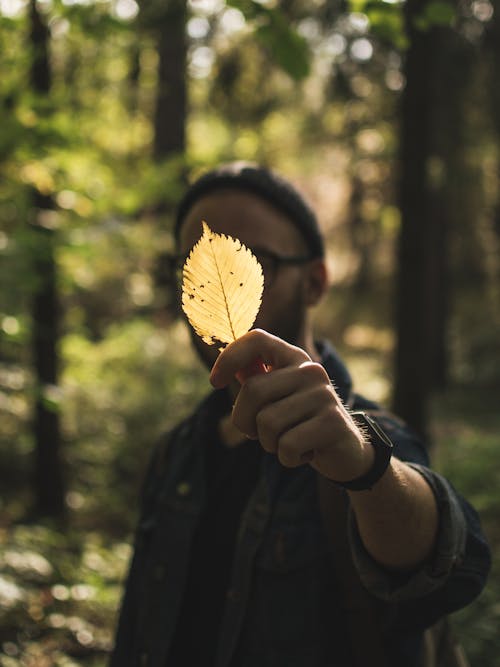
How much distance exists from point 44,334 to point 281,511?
4845mm

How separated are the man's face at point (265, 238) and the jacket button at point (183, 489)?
0.52 m

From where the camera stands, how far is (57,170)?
4.91 m

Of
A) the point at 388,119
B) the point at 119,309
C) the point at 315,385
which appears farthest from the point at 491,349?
the point at 315,385

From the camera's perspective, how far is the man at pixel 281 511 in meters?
1.03

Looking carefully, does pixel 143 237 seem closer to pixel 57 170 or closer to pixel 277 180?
pixel 57 170

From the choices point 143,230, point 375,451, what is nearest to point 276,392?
point 375,451

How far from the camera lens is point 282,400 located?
1.00m

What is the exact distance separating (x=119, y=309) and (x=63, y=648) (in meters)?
10.6

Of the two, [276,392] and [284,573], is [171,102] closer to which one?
[284,573]

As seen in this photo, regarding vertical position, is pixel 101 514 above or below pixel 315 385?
above

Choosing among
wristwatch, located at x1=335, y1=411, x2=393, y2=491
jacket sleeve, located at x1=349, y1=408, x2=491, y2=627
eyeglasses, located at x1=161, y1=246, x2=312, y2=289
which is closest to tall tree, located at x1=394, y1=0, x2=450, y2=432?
eyeglasses, located at x1=161, y1=246, x2=312, y2=289

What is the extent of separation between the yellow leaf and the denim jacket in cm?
74

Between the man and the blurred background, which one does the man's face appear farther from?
the blurred background

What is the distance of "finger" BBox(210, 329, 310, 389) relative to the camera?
3.21ft
